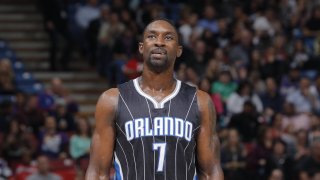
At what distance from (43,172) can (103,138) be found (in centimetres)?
678

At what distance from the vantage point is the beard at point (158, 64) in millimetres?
5969

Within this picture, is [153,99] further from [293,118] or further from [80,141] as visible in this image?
[293,118]

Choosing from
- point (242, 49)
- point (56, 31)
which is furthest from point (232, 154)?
point (56, 31)

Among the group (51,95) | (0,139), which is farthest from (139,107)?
(51,95)

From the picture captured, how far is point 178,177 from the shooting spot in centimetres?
596

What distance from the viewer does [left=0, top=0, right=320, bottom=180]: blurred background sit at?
13609 mm

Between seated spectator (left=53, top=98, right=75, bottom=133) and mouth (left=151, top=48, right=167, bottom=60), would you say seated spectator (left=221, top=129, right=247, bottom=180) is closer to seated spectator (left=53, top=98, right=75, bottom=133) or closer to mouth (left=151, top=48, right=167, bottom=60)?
seated spectator (left=53, top=98, right=75, bottom=133)

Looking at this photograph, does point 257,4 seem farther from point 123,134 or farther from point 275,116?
point 123,134

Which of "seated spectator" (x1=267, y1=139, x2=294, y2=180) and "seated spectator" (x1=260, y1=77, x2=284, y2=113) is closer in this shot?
"seated spectator" (x1=267, y1=139, x2=294, y2=180)

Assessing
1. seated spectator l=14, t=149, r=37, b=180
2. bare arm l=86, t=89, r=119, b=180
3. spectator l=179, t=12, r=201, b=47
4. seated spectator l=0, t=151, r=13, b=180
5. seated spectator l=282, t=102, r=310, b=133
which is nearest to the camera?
bare arm l=86, t=89, r=119, b=180

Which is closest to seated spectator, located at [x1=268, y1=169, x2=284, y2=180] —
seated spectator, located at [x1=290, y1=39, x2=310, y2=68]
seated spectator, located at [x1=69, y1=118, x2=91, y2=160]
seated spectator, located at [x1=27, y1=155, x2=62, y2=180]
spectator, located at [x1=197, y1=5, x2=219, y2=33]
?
seated spectator, located at [x1=69, y1=118, x2=91, y2=160]

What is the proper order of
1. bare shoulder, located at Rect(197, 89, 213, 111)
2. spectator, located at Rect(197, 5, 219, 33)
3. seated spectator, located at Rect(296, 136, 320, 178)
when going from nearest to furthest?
bare shoulder, located at Rect(197, 89, 213, 111) < seated spectator, located at Rect(296, 136, 320, 178) < spectator, located at Rect(197, 5, 219, 33)

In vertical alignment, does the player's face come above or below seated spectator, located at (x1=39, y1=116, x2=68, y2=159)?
below

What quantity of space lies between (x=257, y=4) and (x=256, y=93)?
3667 millimetres
